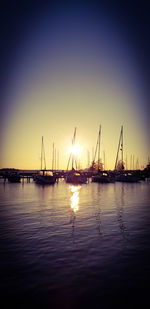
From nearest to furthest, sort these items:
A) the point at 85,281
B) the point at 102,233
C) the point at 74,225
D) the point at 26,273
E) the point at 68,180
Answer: the point at 85,281
the point at 26,273
the point at 102,233
the point at 74,225
the point at 68,180

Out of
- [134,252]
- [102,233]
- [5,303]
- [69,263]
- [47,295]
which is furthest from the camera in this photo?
[102,233]

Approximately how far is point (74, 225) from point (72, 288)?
25.0 ft

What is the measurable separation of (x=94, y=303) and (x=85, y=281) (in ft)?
3.67

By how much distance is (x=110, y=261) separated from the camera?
25.5 ft

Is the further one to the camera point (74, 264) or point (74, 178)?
point (74, 178)

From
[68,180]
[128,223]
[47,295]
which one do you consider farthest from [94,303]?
[68,180]

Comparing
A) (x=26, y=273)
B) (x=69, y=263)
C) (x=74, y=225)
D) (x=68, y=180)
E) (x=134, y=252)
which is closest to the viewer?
(x=26, y=273)

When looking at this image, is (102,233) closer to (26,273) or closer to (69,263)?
(69,263)

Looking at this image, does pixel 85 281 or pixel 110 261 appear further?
pixel 110 261

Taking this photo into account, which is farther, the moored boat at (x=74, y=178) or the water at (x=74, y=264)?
the moored boat at (x=74, y=178)

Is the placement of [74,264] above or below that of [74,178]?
above

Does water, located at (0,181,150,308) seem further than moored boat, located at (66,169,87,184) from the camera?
No

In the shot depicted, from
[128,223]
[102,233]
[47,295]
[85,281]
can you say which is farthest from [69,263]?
[128,223]

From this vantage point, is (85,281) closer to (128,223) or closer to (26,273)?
(26,273)
